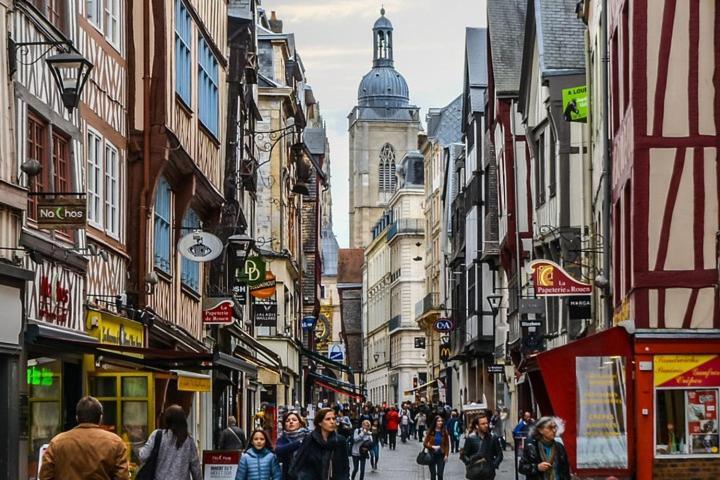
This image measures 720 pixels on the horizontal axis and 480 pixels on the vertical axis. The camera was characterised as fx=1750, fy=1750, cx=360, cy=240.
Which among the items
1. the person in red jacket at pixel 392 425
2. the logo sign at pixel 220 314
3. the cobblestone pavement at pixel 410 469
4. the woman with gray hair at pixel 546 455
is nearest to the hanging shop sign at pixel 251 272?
the cobblestone pavement at pixel 410 469

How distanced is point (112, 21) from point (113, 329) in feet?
12.9

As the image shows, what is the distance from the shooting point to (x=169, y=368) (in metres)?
21.2

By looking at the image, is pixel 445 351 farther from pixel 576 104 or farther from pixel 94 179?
pixel 94 179

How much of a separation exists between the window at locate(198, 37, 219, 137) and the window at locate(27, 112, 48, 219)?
11.5m

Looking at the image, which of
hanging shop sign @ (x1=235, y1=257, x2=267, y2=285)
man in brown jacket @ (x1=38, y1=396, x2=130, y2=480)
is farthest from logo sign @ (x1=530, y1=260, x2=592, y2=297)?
man in brown jacket @ (x1=38, y1=396, x2=130, y2=480)

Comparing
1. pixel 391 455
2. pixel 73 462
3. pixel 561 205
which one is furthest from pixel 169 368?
pixel 391 455

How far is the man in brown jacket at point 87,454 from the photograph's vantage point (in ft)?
34.8

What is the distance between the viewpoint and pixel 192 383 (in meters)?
22.5

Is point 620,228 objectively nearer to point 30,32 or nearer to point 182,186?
point 182,186

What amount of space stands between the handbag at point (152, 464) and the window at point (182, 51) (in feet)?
42.3

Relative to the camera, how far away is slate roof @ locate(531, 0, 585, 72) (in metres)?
36.0

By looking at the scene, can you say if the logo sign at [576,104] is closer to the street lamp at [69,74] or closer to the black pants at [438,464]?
the black pants at [438,464]

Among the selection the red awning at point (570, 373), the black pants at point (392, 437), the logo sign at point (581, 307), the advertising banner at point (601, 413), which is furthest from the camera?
the black pants at point (392, 437)

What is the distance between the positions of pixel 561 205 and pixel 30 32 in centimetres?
1873
